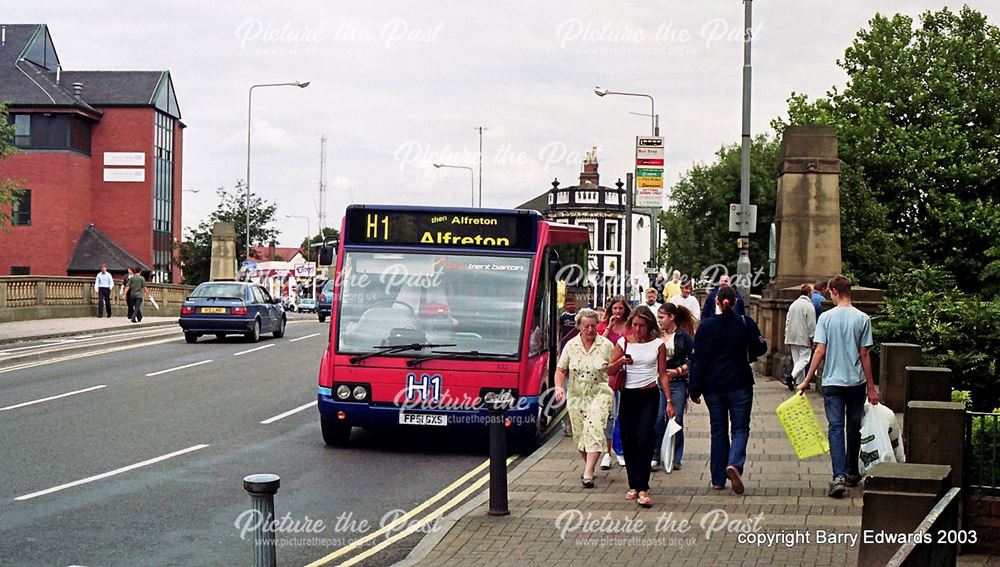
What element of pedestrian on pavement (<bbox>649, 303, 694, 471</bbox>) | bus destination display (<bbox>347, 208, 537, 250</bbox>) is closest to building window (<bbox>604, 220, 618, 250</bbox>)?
bus destination display (<bbox>347, 208, 537, 250</bbox>)

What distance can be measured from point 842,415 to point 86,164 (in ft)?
217

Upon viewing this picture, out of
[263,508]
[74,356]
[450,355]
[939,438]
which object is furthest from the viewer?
[74,356]

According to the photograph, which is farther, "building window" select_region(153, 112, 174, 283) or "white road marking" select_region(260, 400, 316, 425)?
"building window" select_region(153, 112, 174, 283)

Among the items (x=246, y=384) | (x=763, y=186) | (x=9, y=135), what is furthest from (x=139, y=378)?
(x=763, y=186)

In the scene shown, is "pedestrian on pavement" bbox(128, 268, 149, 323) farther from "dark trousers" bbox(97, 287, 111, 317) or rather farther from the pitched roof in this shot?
the pitched roof

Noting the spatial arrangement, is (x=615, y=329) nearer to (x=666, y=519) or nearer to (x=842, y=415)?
(x=842, y=415)

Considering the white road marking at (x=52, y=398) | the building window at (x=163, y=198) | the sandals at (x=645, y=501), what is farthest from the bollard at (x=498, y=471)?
the building window at (x=163, y=198)

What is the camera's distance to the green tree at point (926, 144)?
4478 cm

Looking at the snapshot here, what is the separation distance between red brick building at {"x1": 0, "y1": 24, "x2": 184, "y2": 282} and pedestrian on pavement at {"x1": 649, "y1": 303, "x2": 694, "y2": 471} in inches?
2333

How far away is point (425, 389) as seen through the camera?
13.6m

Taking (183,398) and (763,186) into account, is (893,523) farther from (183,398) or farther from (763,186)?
(763,186)

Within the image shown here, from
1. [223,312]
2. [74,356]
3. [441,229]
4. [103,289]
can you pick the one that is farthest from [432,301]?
[103,289]

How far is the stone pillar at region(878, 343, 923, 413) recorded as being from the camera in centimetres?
1279

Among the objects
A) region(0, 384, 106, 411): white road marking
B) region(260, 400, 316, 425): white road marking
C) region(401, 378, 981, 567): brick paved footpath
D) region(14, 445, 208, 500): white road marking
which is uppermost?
region(401, 378, 981, 567): brick paved footpath
